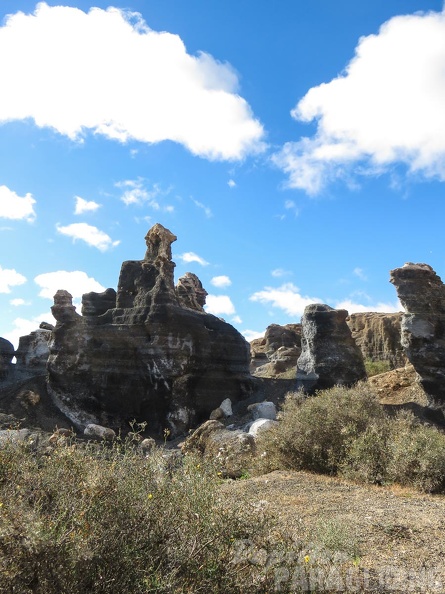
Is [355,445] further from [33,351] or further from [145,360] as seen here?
[33,351]

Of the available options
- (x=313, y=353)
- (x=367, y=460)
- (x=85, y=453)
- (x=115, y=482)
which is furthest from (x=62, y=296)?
(x=115, y=482)

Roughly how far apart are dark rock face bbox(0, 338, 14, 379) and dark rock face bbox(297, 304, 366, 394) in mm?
21657

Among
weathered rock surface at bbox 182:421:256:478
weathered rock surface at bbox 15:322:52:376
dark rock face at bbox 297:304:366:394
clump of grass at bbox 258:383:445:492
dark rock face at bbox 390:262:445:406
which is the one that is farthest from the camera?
weathered rock surface at bbox 15:322:52:376

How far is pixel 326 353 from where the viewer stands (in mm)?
24266

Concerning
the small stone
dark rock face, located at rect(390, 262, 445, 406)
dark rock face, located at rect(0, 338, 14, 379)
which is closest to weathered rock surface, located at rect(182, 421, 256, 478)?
the small stone

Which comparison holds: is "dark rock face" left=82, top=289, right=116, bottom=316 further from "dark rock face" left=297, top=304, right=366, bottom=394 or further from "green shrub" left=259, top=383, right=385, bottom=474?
"green shrub" left=259, top=383, right=385, bottom=474

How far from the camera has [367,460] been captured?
10180 millimetres

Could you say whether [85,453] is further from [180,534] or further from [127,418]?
[127,418]

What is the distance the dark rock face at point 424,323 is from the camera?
21.9 m

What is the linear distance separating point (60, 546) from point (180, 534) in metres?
0.97

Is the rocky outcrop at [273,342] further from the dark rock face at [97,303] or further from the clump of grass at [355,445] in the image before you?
the clump of grass at [355,445]

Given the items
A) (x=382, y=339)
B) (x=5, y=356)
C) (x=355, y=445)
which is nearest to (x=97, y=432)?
(x=355, y=445)

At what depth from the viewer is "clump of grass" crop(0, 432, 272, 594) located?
2.97m

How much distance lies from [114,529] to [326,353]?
2162 cm
